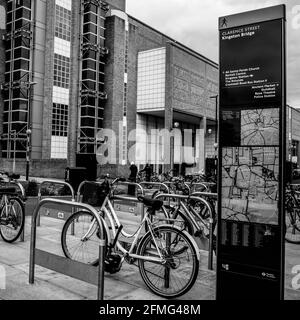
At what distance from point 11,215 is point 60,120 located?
2819cm

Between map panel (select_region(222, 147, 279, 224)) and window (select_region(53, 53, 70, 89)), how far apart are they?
31.6 m

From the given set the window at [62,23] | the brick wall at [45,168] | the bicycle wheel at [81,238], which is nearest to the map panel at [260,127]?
the bicycle wheel at [81,238]

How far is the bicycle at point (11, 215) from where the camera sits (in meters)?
6.65

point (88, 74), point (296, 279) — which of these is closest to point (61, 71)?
point (88, 74)

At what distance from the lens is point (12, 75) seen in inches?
1249

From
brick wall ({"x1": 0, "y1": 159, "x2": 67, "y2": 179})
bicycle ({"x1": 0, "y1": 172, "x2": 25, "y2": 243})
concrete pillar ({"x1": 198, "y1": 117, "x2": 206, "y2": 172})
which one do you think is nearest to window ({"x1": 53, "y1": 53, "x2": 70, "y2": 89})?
brick wall ({"x1": 0, "y1": 159, "x2": 67, "y2": 179})

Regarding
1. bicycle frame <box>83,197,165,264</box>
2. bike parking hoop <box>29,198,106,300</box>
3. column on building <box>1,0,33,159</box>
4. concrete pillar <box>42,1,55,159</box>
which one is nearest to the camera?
bike parking hoop <box>29,198,106,300</box>

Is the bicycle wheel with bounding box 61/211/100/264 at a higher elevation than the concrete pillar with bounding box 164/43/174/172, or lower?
lower

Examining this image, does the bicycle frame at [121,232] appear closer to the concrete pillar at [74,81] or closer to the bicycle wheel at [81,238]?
the bicycle wheel at [81,238]

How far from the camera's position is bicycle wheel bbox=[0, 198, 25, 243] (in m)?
6.64

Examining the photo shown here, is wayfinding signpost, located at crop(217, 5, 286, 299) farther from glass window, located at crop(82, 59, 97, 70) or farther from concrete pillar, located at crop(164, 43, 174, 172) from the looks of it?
concrete pillar, located at crop(164, 43, 174, 172)

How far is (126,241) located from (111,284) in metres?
0.56

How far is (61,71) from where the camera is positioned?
1332 inches
